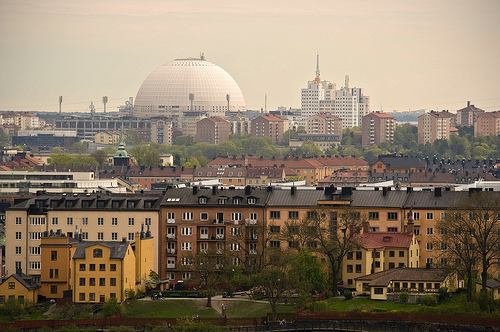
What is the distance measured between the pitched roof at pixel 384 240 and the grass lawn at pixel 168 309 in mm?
9238

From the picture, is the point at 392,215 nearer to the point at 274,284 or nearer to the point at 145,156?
the point at 274,284

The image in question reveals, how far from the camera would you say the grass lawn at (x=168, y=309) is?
218 feet

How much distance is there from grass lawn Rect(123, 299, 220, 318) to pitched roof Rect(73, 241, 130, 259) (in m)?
2.69

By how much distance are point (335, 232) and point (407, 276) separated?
6.85 m

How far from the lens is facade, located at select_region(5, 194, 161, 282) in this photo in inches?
3014

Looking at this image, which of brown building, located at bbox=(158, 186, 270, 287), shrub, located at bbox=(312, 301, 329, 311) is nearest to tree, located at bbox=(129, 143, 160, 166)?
brown building, located at bbox=(158, 186, 270, 287)

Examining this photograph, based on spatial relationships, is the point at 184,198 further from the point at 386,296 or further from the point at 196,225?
the point at 386,296

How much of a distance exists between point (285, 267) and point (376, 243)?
541 cm

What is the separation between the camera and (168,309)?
221 ft

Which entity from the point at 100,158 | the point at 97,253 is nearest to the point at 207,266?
the point at 97,253

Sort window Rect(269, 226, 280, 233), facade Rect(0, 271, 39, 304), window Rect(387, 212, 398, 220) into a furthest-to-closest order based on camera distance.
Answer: window Rect(269, 226, 280, 233) → window Rect(387, 212, 398, 220) → facade Rect(0, 271, 39, 304)

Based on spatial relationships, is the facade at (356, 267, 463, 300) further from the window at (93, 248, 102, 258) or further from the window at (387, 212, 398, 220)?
the window at (93, 248, 102, 258)

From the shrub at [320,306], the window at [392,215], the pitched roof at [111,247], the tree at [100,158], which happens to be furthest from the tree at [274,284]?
the tree at [100,158]

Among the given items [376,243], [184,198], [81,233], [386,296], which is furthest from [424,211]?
[81,233]
